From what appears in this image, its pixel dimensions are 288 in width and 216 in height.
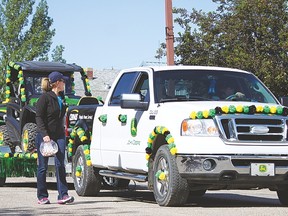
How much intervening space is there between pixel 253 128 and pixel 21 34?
50266 millimetres

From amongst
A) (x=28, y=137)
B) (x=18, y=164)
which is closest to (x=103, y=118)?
(x=28, y=137)

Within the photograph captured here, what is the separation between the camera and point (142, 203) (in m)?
12.8

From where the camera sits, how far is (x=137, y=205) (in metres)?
12.3

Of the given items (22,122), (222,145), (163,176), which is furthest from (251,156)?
(22,122)

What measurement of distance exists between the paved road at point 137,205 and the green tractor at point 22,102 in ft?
4.02

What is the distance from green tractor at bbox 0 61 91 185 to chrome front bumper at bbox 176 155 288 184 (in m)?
6.16

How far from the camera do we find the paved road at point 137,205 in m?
11.1

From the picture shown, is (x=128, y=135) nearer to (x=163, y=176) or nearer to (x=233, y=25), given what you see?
(x=163, y=176)

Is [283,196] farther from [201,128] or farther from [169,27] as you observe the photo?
[169,27]

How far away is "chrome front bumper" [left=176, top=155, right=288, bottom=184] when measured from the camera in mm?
11070

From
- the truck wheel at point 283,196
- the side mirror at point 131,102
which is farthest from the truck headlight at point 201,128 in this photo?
the truck wheel at point 283,196

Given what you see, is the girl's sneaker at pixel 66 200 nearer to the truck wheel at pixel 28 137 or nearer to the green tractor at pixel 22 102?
the green tractor at pixel 22 102

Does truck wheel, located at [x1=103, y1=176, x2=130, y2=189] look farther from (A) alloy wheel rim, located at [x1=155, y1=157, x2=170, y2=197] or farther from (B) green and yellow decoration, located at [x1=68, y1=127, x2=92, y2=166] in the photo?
(A) alloy wheel rim, located at [x1=155, y1=157, x2=170, y2=197]

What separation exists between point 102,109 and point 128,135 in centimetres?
126
